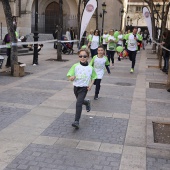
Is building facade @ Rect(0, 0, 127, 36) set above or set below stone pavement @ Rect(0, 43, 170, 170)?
above

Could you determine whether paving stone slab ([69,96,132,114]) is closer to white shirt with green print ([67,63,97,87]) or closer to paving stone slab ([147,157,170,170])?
white shirt with green print ([67,63,97,87])

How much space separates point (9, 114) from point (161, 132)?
3.18 m

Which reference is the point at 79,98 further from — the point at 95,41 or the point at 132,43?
the point at 95,41

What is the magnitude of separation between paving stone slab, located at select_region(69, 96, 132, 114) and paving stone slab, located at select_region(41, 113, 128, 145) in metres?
0.70

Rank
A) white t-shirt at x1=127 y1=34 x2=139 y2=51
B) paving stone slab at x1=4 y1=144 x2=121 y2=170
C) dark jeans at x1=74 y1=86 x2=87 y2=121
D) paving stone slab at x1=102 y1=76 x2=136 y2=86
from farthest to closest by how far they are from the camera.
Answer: white t-shirt at x1=127 y1=34 x2=139 y2=51 → paving stone slab at x1=102 y1=76 x2=136 y2=86 → dark jeans at x1=74 y1=86 x2=87 y2=121 → paving stone slab at x1=4 y1=144 x2=121 y2=170

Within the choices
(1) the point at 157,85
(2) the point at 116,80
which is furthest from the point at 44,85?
(1) the point at 157,85

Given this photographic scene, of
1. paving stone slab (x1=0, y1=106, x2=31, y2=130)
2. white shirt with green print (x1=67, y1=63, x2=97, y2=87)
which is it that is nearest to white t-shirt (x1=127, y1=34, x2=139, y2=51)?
paving stone slab (x1=0, y1=106, x2=31, y2=130)

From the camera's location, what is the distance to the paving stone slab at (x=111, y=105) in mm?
7382

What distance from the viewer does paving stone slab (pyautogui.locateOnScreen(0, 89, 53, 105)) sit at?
310 inches

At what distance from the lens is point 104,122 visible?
6422mm

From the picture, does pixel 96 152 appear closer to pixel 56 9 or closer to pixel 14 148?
pixel 14 148

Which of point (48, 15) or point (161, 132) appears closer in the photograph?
point (161, 132)

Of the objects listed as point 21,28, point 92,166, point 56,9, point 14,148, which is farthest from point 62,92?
point 56,9

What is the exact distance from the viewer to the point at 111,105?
7.83 meters
